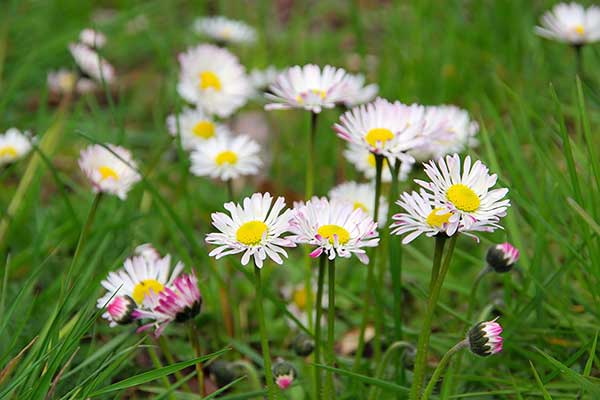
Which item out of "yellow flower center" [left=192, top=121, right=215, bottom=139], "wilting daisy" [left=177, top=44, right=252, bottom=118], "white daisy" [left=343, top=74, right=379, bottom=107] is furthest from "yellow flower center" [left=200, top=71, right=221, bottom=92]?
"white daisy" [left=343, top=74, right=379, bottom=107]

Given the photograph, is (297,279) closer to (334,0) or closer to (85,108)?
(85,108)

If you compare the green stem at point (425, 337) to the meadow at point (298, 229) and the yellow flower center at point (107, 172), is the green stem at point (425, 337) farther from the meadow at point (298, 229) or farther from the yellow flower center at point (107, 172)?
the yellow flower center at point (107, 172)

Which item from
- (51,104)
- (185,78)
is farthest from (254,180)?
(51,104)

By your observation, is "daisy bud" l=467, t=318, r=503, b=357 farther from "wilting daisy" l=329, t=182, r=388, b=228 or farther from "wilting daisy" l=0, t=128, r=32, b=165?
"wilting daisy" l=0, t=128, r=32, b=165

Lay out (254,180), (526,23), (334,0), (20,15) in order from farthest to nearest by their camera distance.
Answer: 1. (334,0)
2. (20,15)
3. (526,23)
4. (254,180)

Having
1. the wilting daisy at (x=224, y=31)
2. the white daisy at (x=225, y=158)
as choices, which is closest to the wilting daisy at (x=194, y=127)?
the white daisy at (x=225, y=158)

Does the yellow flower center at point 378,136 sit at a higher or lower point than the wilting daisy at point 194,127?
lower

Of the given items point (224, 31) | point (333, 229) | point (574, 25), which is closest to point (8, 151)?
point (224, 31)
